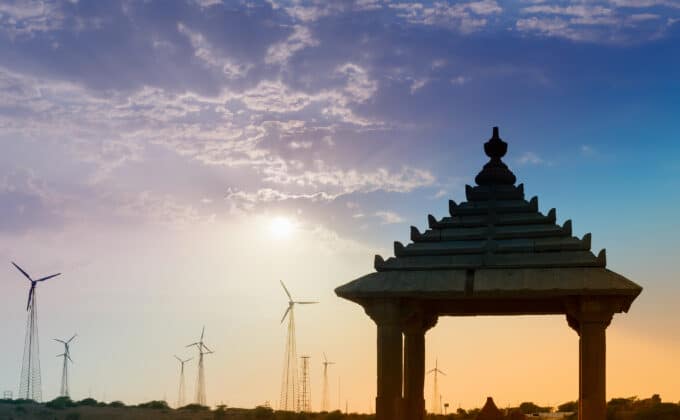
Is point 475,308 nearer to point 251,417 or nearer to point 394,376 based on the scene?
point 394,376

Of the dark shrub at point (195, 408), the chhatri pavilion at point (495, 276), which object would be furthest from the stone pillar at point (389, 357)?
the dark shrub at point (195, 408)

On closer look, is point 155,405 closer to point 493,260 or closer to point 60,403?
point 60,403

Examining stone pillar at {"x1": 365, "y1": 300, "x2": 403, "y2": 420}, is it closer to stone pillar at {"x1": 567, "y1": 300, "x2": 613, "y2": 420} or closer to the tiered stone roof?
the tiered stone roof

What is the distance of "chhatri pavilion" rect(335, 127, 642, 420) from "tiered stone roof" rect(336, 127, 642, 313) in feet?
0.09

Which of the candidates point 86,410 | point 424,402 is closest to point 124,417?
point 86,410

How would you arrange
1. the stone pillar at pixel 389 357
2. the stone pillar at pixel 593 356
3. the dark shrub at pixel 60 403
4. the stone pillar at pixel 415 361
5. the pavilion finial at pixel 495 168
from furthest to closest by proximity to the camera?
the dark shrub at pixel 60 403 < the stone pillar at pixel 415 361 < the pavilion finial at pixel 495 168 < the stone pillar at pixel 389 357 < the stone pillar at pixel 593 356

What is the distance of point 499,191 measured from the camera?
1282 inches

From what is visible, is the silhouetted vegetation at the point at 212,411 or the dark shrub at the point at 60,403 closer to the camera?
the silhouetted vegetation at the point at 212,411

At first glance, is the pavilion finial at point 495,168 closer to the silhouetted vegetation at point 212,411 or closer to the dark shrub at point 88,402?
the silhouetted vegetation at point 212,411

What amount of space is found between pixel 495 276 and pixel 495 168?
Result: 15.8ft

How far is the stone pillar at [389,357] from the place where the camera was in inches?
1183

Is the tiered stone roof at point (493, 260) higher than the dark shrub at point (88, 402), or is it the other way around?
the tiered stone roof at point (493, 260)

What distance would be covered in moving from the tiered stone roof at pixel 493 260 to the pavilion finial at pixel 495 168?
297 mm

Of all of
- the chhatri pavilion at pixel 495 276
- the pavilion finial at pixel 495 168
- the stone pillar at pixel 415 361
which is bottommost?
the stone pillar at pixel 415 361
